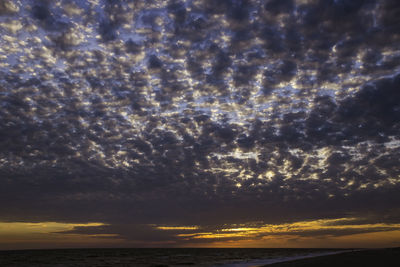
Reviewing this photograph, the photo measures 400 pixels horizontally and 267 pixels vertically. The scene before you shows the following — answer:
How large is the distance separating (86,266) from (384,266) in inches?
1777

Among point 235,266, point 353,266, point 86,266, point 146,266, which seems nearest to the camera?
point 353,266

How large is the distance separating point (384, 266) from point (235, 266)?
18.3 m

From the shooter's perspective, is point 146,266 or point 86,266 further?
point 86,266

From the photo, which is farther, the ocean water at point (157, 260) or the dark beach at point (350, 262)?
the ocean water at point (157, 260)

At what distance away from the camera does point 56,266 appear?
53.3 metres

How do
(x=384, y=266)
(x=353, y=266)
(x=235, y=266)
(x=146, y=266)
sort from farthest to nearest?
(x=146, y=266) < (x=235, y=266) < (x=353, y=266) < (x=384, y=266)

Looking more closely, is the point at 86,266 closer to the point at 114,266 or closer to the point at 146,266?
the point at 114,266

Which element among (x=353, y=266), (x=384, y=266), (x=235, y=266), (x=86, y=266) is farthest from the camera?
(x=86, y=266)

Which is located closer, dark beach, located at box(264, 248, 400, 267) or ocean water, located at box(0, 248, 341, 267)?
dark beach, located at box(264, 248, 400, 267)

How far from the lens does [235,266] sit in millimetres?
41594

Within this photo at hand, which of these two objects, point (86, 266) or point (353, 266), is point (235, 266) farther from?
point (86, 266)

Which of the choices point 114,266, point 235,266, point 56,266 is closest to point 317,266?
point 235,266

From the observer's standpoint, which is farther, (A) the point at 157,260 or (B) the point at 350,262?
(A) the point at 157,260

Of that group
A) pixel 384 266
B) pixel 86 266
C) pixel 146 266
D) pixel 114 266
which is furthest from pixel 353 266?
pixel 86 266
